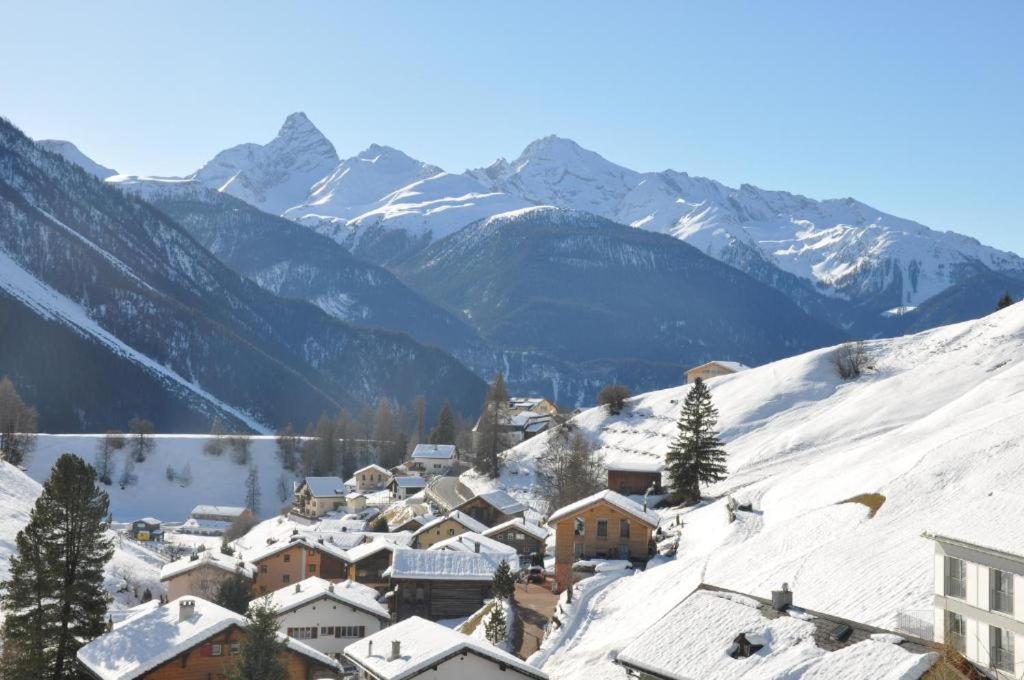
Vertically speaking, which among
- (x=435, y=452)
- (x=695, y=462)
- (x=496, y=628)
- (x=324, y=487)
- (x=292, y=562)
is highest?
(x=695, y=462)

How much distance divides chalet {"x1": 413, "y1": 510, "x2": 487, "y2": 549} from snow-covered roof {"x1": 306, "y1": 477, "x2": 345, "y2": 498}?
2047 inches

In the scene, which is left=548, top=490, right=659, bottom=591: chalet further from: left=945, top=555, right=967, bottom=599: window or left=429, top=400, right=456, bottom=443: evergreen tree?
left=429, top=400, right=456, bottom=443: evergreen tree

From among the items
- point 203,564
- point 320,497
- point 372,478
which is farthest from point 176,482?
point 203,564

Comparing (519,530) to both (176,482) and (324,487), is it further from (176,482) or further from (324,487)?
(176,482)

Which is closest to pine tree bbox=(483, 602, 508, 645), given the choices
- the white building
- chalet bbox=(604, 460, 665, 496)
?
the white building

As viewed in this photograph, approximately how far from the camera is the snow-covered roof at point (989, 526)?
27.2 m

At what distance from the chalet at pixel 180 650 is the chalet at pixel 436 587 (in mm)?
17640

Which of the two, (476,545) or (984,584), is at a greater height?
(984,584)

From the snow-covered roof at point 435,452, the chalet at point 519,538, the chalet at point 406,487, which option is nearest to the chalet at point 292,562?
the chalet at point 519,538

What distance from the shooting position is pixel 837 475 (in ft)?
199

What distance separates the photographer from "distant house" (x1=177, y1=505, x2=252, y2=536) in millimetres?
126438

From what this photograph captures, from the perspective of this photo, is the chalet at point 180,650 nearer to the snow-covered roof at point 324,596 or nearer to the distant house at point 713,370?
the snow-covered roof at point 324,596

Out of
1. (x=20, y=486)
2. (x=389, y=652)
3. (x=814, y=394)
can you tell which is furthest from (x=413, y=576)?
(x=814, y=394)

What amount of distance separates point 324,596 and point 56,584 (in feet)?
56.2
